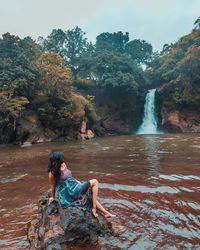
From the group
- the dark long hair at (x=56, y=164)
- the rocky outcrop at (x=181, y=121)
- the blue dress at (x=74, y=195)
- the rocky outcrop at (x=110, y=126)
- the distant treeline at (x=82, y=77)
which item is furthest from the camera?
the rocky outcrop at (x=110, y=126)

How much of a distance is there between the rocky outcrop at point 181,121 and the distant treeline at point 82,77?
1617mm

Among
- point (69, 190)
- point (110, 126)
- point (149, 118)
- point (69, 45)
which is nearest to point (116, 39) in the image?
point (69, 45)

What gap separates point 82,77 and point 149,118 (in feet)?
51.3

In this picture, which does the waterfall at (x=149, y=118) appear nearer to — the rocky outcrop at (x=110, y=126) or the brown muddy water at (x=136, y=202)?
the rocky outcrop at (x=110, y=126)

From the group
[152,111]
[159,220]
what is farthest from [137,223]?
[152,111]

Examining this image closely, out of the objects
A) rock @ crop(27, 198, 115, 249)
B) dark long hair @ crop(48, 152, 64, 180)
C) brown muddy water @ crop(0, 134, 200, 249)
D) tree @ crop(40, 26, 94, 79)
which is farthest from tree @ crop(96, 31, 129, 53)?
rock @ crop(27, 198, 115, 249)

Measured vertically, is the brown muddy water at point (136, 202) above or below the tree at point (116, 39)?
below

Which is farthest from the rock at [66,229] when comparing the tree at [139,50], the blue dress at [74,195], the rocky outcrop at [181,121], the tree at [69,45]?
the tree at [139,50]

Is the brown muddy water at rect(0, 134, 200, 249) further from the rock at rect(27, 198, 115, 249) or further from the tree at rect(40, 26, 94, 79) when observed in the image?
the tree at rect(40, 26, 94, 79)

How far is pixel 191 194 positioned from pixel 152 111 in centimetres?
2969

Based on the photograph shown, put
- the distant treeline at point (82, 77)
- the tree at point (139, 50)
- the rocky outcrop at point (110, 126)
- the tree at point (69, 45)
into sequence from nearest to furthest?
the distant treeline at point (82, 77) < the rocky outcrop at point (110, 126) < the tree at point (69, 45) < the tree at point (139, 50)

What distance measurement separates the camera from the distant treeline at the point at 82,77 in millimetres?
19453

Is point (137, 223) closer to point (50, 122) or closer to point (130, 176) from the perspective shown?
point (130, 176)

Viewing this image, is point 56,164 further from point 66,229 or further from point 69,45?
point 69,45
